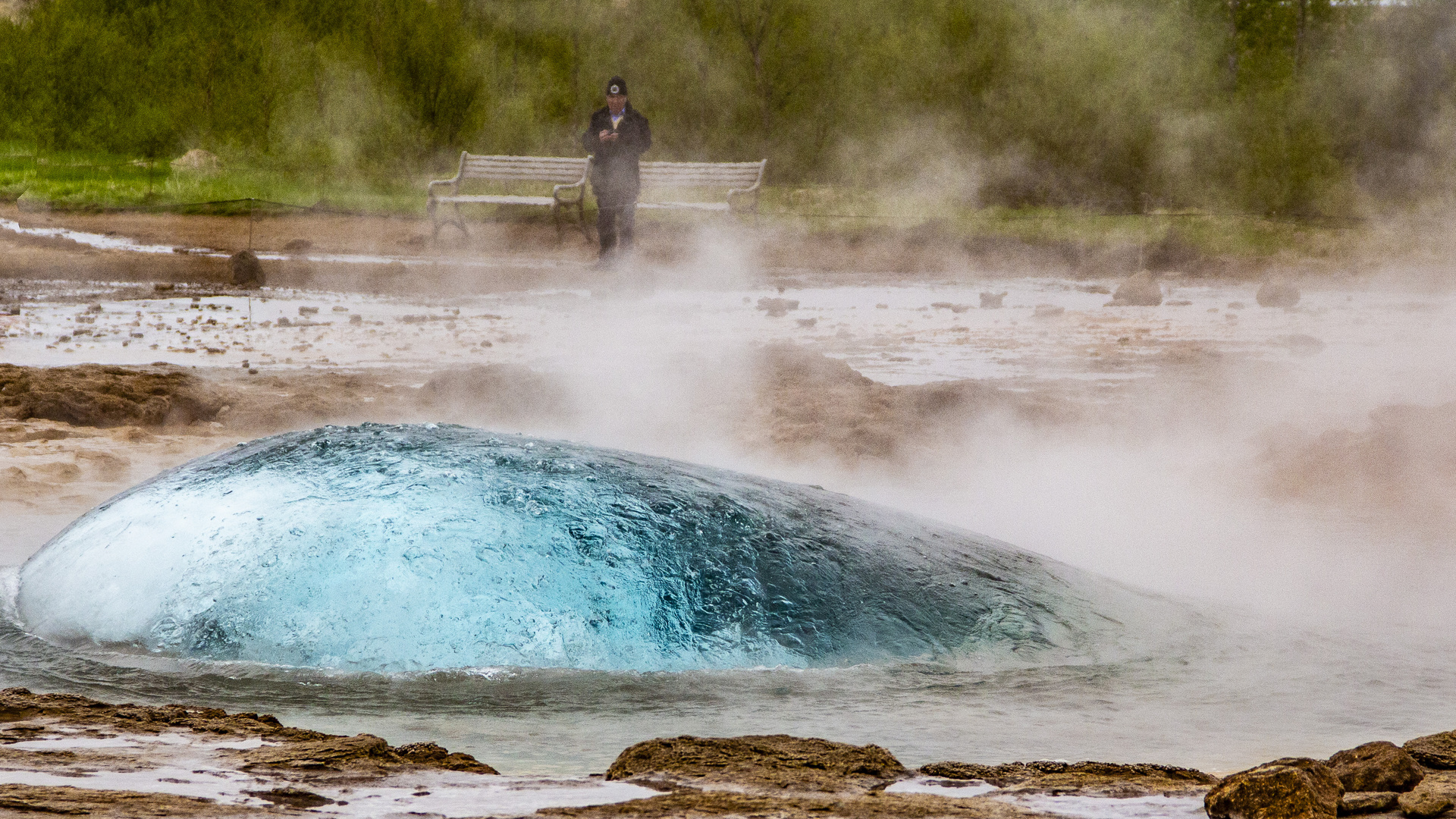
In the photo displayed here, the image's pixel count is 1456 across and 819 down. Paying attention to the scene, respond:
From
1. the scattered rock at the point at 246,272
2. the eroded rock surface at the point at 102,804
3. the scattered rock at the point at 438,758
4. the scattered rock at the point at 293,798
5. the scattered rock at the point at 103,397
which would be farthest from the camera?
the scattered rock at the point at 246,272

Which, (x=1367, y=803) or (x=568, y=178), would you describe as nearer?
(x=1367, y=803)

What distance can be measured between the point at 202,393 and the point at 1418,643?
527 cm

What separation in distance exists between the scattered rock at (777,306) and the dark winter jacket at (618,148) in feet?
4.72

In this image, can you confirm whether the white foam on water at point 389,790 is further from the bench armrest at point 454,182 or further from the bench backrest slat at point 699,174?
the bench backrest slat at point 699,174

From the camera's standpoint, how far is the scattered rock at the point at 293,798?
2.02 meters

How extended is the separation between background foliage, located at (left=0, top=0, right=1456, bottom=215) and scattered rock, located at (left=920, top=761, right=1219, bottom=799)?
16709mm

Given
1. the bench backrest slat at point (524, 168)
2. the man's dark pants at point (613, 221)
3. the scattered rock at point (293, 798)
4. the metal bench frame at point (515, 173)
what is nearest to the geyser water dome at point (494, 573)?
the scattered rock at point (293, 798)

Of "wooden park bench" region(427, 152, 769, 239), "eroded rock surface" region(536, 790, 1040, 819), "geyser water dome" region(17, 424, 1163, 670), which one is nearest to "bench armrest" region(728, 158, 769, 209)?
"wooden park bench" region(427, 152, 769, 239)

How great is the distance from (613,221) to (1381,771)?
10.6 m

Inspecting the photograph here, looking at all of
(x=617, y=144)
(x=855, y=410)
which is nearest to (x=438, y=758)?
(x=855, y=410)

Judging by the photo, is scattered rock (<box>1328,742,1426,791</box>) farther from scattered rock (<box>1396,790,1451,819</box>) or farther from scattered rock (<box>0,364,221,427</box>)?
scattered rock (<box>0,364,221,427</box>)

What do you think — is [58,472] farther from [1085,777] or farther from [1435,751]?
[1435,751]

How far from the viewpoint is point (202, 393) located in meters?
7.04

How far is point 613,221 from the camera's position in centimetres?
1241
